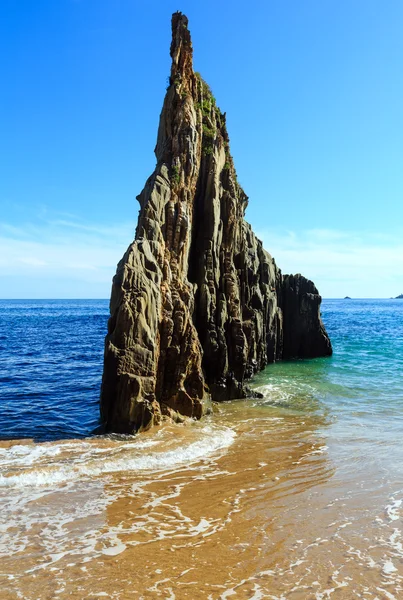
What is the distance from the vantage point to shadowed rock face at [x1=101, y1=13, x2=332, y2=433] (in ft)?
54.4

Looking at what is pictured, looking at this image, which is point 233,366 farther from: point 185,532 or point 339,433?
point 185,532

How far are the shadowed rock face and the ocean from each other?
158cm

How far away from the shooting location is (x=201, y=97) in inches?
1057

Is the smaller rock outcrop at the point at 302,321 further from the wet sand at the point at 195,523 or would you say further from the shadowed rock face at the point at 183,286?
the wet sand at the point at 195,523

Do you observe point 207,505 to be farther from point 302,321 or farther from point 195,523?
→ point 302,321

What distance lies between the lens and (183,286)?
20.7 m

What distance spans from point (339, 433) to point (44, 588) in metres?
12.5

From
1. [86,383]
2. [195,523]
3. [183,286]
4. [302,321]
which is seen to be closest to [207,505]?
[195,523]

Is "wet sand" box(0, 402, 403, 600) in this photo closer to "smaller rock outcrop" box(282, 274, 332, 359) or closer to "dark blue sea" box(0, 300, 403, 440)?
"dark blue sea" box(0, 300, 403, 440)

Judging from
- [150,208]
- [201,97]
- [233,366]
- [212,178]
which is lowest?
[233,366]

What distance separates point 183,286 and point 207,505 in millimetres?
10935

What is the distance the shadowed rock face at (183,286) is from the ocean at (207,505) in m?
1.58

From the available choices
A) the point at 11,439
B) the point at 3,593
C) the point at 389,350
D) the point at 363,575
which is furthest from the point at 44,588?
the point at 389,350

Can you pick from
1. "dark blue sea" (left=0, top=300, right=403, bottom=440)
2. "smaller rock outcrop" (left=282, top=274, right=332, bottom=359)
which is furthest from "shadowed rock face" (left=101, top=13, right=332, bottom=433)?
"smaller rock outcrop" (left=282, top=274, right=332, bottom=359)
